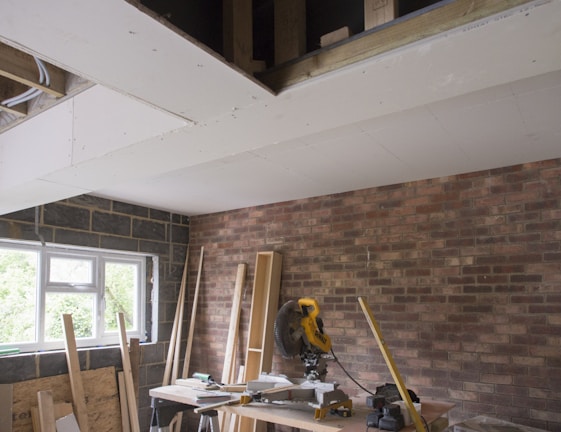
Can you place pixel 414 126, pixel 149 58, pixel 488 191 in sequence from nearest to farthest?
pixel 149 58, pixel 414 126, pixel 488 191

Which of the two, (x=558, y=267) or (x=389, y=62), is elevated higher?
(x=389, y=62)

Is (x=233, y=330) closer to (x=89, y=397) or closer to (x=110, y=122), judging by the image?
(x=89, y=397)

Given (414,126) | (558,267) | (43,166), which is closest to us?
(43,166)

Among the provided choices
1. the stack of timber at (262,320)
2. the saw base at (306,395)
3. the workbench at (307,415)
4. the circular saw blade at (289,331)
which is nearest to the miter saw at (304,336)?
the circular saw blade at (289,331)

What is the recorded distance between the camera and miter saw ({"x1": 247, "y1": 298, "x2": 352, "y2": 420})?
3.09m

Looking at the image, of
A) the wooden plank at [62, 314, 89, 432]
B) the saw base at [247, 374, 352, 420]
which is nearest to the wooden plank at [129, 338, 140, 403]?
the wooden plank at [62, 314, 89, 432]

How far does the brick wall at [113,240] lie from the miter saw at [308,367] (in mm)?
1981

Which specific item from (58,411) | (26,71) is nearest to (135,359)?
(58,411)

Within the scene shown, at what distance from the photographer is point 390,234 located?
4289 mm

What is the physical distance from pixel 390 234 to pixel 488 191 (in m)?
0.91

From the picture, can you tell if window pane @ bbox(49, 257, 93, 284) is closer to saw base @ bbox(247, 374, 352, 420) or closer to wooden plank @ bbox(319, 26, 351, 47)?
saw base @ bbox(247, 374, 352, 420)

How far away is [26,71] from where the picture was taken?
2.09 meters

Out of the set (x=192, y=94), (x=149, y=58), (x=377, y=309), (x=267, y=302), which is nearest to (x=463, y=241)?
(x=377, y=309)

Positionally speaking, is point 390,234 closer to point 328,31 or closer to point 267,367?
point 267,367
